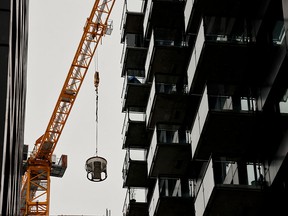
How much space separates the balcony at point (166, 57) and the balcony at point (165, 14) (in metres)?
0.60

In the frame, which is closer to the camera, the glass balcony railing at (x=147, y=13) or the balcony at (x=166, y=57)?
the balcony at (x=166, y=57)

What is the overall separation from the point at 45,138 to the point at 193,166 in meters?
50.4

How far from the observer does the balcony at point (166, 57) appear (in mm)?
40438

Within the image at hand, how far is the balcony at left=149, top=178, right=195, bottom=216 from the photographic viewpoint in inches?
1481

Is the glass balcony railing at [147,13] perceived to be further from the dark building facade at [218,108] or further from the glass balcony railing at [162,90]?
the glass balcony railing at [162,90]

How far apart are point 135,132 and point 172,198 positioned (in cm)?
904

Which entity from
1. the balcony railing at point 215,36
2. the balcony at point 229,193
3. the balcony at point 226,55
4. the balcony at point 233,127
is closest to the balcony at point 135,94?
the balcony at point 226,55

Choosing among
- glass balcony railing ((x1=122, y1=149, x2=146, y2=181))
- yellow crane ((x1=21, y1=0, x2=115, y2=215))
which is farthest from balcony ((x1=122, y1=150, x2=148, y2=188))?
yellow crane ((x1=21, y1=0, x2=115, y2=215))

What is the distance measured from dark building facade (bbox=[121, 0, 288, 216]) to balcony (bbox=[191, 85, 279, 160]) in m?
0.04

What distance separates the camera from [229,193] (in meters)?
29.7

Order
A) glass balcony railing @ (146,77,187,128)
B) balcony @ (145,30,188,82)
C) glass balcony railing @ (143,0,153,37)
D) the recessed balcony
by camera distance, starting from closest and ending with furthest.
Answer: the recessed balcony → glass balcony railing @ (146,77,187,128) → balcony @ (145,30,188,82) → glass balcony railing @ (143,0,153,37)

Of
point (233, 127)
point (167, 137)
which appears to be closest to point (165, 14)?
point (167, 137)

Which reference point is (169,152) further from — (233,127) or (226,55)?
(233,127)

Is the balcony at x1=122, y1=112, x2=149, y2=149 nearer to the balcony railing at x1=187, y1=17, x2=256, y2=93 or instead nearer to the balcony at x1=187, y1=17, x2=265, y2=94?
the balcony at x1=187, y1=17, x2=265, y2=94
